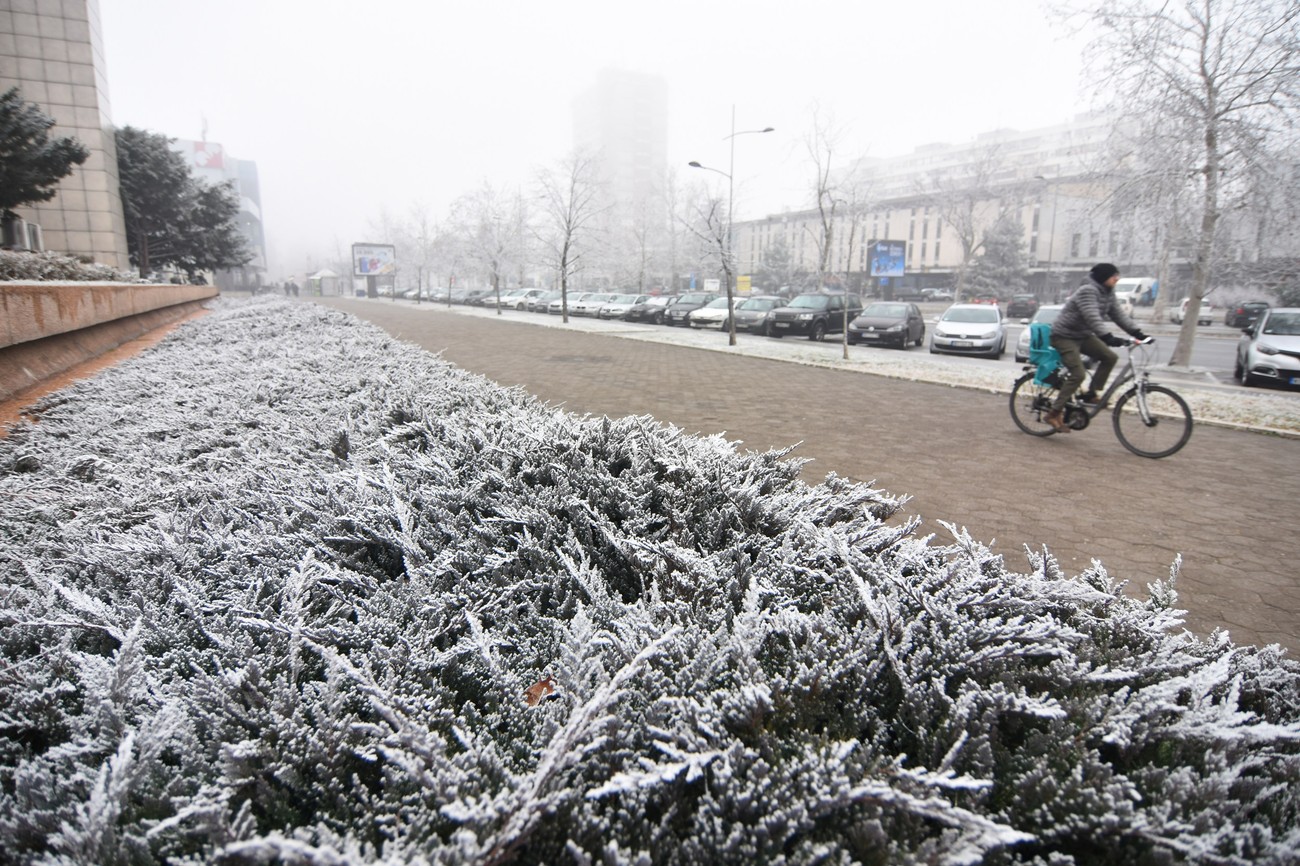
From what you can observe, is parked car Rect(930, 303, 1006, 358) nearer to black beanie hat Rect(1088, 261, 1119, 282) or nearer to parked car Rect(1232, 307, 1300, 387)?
parked car Rect(1232, 307, 1300, 387)

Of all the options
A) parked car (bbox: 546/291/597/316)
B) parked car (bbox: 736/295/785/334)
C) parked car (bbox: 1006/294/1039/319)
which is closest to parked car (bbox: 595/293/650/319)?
parked car (bbox: 546/291/597/316)

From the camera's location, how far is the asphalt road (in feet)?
11.5

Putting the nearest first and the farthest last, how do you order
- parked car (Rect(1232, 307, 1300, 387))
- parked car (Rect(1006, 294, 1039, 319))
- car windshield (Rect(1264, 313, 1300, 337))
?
parked car (Rect(1232, 307, 1300, 387)), car windshield (Rect(1264, 313, 1300, 337)), parked car (Rect(1006, 294, 1039, 319))

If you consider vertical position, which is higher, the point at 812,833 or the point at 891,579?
the point at 891,579

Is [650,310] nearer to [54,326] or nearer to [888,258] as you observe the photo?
[888,258]

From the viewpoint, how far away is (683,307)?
1321 inches

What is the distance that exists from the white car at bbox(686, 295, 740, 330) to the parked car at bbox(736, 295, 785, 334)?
83cm

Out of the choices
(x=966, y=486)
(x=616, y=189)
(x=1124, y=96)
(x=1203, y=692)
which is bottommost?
(x=966, y=486)

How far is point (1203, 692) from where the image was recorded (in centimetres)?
161

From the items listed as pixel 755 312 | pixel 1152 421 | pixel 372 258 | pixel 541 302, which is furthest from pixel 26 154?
pixel 372 258

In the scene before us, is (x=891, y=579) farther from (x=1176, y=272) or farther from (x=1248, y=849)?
(x=1176, y=272)

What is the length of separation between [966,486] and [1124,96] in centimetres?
1448

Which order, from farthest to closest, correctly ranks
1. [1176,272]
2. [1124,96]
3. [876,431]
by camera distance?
[1176,272], [1124,96], [876,431]

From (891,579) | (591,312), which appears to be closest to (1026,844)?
(891,579)
